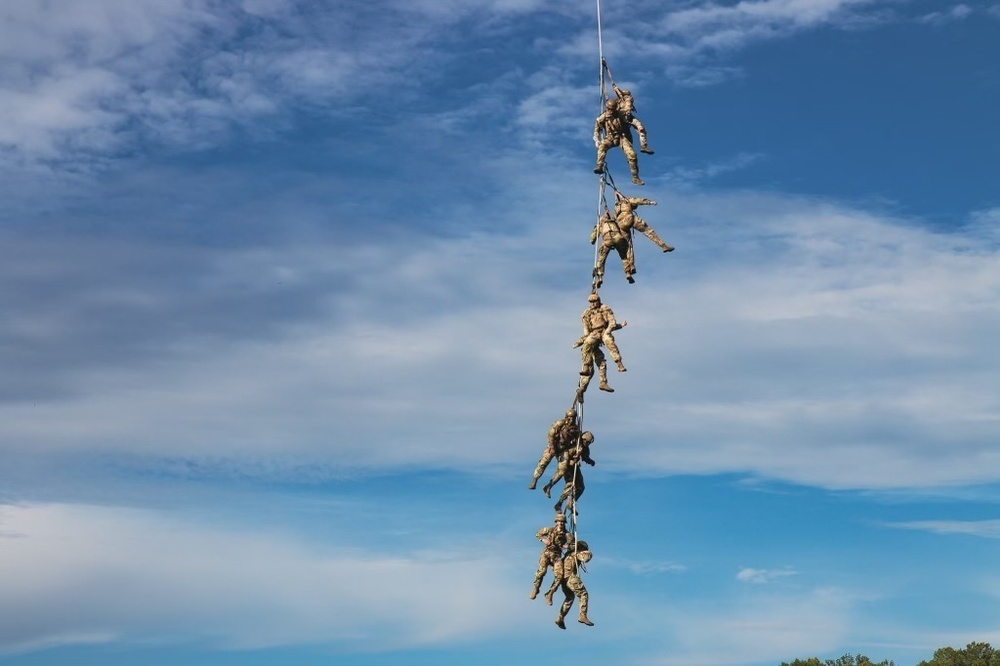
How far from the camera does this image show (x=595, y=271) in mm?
33844

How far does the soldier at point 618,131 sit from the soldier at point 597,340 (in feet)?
10.2

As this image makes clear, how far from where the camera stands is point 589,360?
33.2m

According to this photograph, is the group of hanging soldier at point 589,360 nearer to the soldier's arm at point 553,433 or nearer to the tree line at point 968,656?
the soldier's arm at point 553,433

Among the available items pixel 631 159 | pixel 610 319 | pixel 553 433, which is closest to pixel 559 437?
pixel 553 433

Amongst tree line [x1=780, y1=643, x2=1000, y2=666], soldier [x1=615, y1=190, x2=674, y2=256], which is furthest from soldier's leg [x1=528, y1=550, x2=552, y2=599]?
tree line [x1=780, y1=643, x2=1000, y2=666]

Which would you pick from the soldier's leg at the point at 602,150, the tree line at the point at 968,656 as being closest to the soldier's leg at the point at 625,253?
the soldier's leg at the point at 602,150

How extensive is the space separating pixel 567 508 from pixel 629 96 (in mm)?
9361

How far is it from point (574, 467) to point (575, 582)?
255cm

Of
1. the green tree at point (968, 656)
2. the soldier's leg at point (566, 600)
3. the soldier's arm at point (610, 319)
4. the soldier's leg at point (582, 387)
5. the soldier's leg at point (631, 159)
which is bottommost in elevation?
the soldier's leg at point (566, 600)

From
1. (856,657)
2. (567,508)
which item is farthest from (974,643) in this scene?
(567,508)

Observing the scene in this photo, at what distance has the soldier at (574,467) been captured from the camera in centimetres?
3388

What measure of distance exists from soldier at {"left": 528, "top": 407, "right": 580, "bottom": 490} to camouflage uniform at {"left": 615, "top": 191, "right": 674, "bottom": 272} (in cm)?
354

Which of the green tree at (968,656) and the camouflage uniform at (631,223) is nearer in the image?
the camouflage uniform at (631,223)

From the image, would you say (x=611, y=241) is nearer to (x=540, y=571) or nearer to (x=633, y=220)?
(x=633, y=220)
